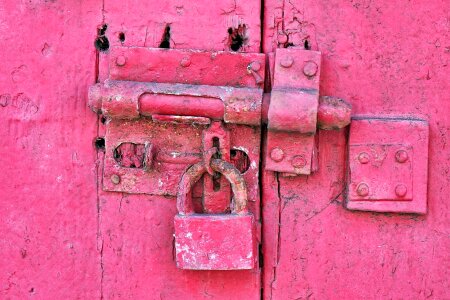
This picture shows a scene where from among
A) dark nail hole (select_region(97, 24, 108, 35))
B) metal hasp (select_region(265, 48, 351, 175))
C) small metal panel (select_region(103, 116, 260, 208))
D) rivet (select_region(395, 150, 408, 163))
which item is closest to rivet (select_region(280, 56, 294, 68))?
metal hasp (select_region(265, 48, 351, 175))

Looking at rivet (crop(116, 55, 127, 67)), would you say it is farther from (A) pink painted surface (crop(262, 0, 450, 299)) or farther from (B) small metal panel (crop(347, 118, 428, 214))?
(B) small metal panel (crop(347, 118, 428, 214))

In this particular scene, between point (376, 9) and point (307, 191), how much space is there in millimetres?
351

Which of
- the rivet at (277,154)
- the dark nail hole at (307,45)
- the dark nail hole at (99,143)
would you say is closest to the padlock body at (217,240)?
the rivet at (277,154)

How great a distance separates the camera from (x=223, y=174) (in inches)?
39.0

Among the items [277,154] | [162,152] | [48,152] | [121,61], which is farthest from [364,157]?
[48,152]

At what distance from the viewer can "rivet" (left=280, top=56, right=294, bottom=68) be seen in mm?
989

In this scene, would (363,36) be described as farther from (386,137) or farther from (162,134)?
(162,134)

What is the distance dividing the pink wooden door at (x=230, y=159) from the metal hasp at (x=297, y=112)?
0.02 meters

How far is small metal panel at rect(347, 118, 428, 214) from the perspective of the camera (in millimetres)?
983

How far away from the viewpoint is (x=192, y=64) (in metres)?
1.02

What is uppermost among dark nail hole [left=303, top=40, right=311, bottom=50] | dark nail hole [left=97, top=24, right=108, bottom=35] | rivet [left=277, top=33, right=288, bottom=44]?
dark nail hole [left=97, top=24, right=108, bottom=35]

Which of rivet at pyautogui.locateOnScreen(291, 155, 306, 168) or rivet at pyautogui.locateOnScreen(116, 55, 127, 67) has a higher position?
rivet at pyautogui.locateOnScreen(116, 55, 127, 67)

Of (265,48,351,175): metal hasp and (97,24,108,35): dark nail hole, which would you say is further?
(97,24,108,35): dark nail hole

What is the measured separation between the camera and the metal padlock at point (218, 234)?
38.3 inches
